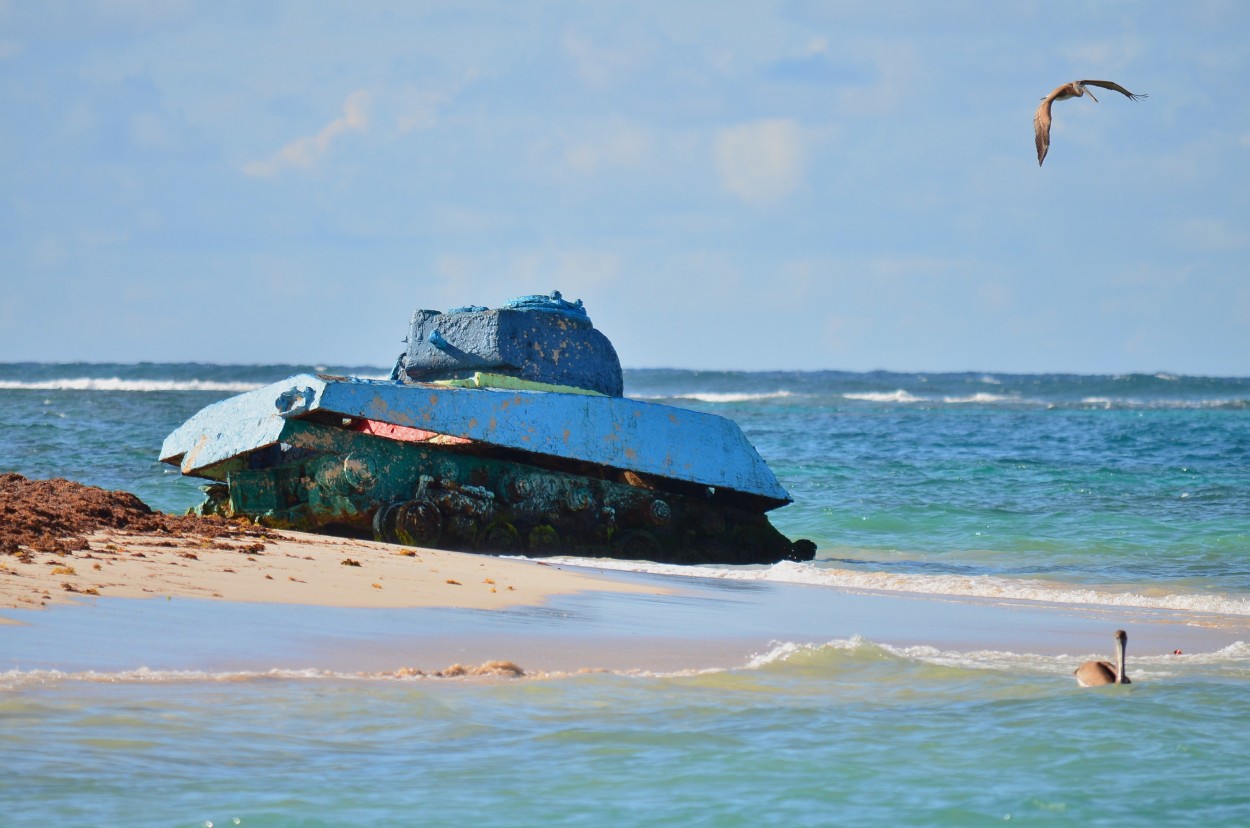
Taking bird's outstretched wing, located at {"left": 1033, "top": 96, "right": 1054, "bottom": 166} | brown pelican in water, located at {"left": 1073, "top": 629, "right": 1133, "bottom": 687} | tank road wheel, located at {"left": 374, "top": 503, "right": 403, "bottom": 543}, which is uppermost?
bird's outstretched wing, located at {"left": 1033, "top": 96, "right": 1054, "bottom": 166}

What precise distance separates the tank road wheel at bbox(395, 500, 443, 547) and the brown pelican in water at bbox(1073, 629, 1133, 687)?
5.08 m

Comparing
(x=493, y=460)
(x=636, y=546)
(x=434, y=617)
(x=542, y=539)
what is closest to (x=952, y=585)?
(x=636, y=546)

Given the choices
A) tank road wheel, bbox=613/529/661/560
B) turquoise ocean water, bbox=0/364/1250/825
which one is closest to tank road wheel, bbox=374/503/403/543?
tank road wheel, bbox=613/529/661/560

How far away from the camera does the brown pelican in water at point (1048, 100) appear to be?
294 inches

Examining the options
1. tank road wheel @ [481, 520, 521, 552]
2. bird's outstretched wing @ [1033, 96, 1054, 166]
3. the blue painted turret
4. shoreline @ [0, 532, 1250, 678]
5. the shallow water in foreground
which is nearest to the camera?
the shallow water in foreground

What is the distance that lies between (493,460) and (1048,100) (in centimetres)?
435

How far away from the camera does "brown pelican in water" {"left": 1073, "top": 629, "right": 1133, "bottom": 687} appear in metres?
5.69

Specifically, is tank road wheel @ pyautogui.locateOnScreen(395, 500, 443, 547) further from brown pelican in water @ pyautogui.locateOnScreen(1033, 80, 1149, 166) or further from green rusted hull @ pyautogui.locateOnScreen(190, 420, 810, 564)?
brown pelican in water @ pyautogui.locateOnScreen(1033, 80, 1149, 166)

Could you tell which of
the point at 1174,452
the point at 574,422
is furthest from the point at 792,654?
the point at 1174,452

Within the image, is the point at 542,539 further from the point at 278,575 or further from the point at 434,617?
the point at 434,617

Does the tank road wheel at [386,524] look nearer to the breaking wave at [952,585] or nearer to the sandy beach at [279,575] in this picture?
the sandy beach at [279,575]

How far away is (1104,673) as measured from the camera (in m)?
5.70

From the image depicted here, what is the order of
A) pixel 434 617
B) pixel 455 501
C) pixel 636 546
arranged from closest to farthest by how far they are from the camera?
pixel 434 617 → pixel 455 501 → pixel 636 546

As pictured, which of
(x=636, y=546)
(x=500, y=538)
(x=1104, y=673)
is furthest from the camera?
(x=636, y=546)
